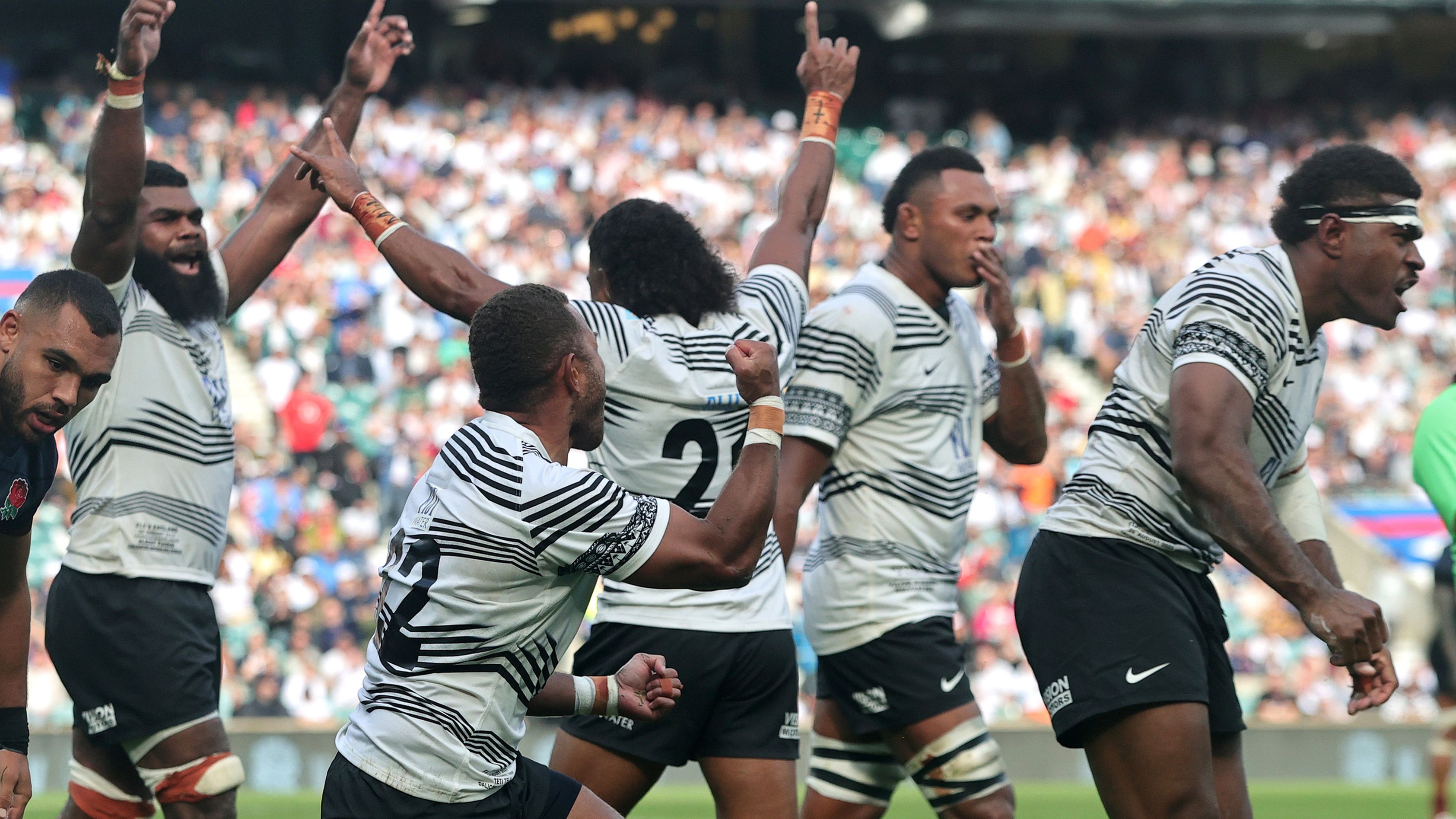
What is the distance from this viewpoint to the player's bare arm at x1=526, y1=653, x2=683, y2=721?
4.55 m

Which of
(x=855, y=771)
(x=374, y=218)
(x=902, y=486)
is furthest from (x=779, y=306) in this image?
(x=855, y=771)

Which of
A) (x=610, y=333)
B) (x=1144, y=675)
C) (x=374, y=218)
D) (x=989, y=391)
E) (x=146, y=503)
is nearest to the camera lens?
(x=1144, y=675)

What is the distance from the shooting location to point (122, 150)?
5.40 m

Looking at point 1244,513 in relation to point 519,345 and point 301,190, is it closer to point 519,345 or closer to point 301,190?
point 519,345

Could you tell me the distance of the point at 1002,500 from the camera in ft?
57.2

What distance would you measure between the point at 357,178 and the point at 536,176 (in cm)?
1521

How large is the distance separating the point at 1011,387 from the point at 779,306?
1168 mm

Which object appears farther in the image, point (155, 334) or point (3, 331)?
point (155, 334)

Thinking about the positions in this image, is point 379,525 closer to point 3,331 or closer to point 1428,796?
point 1428,796

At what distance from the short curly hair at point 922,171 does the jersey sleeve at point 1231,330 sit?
1741 millimetres

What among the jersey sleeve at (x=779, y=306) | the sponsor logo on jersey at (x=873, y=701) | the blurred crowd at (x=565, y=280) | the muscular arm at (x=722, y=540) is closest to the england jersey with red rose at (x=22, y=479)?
the muscular arm at (x=722, y=540)

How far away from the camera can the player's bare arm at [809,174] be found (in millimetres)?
6262

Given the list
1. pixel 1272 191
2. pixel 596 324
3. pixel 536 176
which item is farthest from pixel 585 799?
pixel 1272 191

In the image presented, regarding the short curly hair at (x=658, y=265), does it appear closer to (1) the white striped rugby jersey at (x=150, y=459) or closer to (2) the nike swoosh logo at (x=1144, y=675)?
(1) the white striped rugby jersey at (x=150, y=459)
